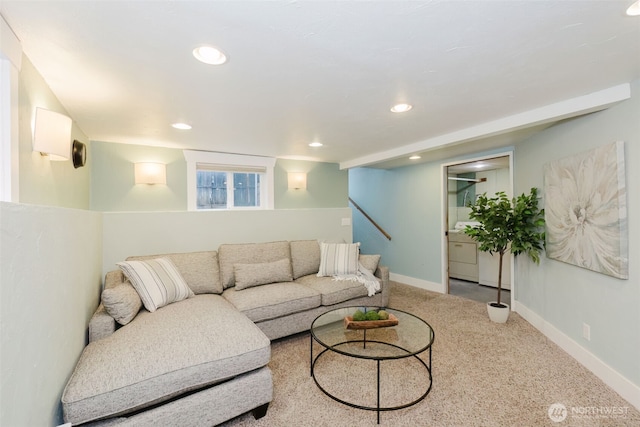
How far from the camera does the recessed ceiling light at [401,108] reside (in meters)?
2.04

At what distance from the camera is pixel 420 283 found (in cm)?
441

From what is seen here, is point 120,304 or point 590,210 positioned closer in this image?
point 120,304

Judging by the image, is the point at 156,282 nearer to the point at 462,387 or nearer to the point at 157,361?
the point at 157,361

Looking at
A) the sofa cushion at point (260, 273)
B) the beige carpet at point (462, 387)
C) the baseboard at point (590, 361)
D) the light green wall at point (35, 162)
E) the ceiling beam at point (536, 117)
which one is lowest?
the beige carpet at point (462, 387)

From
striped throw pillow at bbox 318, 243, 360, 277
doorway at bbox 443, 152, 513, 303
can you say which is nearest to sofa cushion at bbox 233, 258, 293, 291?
striped throw pillow at bbox 318, 243, 360, 277

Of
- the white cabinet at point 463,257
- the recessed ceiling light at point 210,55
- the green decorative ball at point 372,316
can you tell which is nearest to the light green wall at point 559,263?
the white cabinet at point 463,257

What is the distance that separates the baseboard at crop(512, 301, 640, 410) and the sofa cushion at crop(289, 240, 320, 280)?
7.85 feet

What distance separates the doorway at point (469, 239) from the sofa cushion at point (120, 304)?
3.85 m

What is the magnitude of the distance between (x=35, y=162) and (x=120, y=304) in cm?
99

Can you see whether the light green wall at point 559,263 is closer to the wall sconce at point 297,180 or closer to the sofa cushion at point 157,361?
the wall sconce at point 297,180

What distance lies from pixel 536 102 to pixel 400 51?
135 centimetres

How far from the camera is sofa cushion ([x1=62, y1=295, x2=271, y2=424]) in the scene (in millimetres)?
1271

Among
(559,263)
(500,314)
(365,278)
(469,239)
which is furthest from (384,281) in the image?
(469,239)

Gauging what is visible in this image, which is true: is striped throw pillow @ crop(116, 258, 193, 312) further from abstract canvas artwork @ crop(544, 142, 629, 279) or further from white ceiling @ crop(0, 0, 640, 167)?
abstract canvas artwork @ crop(544, 142, 629, 279)
